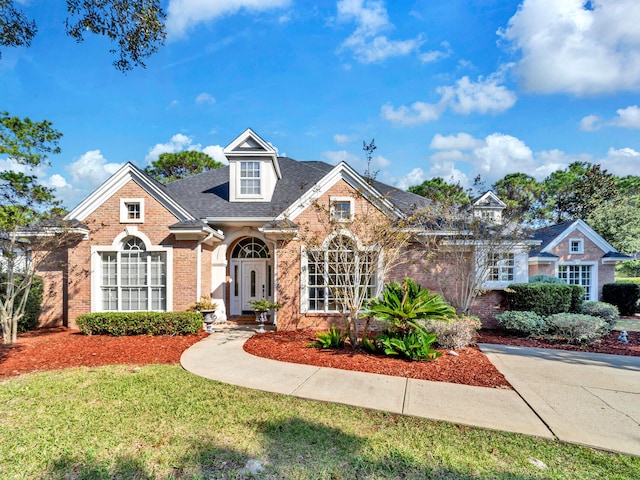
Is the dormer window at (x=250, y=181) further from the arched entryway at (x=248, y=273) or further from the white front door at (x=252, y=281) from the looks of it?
the white front door at (x=252, y=281)

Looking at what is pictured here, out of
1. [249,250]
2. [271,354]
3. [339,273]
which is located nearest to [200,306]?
[249,250]

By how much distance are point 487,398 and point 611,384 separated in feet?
9.44

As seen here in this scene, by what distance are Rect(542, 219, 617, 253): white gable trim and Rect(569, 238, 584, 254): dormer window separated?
47cm

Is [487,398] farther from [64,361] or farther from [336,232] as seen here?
[64,361]

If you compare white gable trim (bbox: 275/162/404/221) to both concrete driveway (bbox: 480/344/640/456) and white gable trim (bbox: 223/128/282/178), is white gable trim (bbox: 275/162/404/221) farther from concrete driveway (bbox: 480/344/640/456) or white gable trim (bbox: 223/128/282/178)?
concrete driveway (bbox: 480/344/640/456)

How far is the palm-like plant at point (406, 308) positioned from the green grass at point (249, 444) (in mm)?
2464

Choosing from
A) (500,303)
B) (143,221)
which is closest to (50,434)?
(143,221)

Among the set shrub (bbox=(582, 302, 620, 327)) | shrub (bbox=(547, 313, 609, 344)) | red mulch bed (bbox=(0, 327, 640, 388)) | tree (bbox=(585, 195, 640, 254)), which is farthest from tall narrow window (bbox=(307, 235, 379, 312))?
tree (bbox=(585, 195, 640, 254))

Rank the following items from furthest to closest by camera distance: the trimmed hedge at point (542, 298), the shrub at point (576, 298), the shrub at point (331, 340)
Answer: the shrub at point (576, 298), the trimmed hedge at point (542, 298), the shrub at point (331, 340)

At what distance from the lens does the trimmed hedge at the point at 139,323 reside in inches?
416

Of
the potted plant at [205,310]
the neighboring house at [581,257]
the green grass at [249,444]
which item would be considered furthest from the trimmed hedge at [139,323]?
the neighboring house at [581,257]

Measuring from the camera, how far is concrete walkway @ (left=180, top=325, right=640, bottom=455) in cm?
442

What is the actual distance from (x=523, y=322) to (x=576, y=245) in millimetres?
13635

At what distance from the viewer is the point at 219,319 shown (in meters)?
13.1
